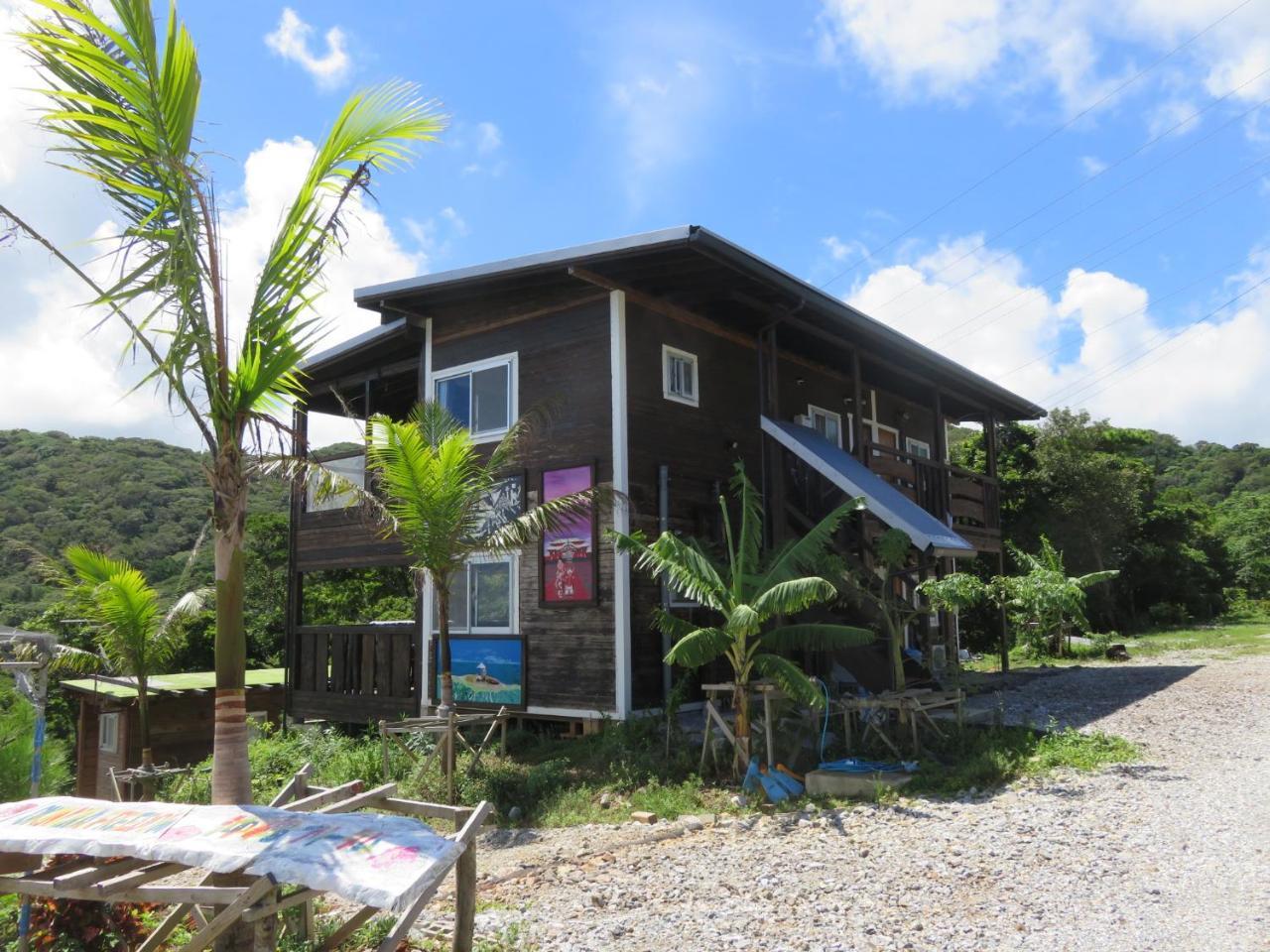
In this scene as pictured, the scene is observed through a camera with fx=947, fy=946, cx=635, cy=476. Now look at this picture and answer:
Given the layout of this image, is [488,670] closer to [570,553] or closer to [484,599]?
[484,599]

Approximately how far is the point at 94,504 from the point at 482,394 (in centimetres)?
3656

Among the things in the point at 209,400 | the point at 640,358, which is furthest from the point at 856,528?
the point at 209,400

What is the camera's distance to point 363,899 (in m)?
3.59

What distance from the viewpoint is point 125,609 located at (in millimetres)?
15094

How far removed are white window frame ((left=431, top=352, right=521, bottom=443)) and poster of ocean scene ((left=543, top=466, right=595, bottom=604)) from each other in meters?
1.27

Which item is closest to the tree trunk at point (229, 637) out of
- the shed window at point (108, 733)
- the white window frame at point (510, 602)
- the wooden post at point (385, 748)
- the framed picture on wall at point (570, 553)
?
the wooden post at point (385, 748)

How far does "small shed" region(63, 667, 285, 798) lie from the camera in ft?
69.4

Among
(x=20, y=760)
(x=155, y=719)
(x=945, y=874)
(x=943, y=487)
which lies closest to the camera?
(x=945, y=874)

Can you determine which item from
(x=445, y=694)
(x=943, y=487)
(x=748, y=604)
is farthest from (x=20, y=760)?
(x=943, y=487)

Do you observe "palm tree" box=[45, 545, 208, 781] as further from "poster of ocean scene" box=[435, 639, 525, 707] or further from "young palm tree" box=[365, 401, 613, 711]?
"young palm tree" box=[365, 401, 613, 711]

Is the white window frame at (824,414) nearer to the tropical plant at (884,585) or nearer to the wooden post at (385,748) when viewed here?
the tropical plant at (884,585)

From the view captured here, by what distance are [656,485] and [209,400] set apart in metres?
8.52

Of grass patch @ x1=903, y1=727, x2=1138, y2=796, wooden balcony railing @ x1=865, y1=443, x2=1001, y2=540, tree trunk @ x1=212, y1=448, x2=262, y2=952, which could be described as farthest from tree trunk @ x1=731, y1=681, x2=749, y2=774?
wooden balcony railing @ x1=865, y1=443, x2=1001, y2=540

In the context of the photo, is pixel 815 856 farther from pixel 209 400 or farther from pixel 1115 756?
pixel 209 400
